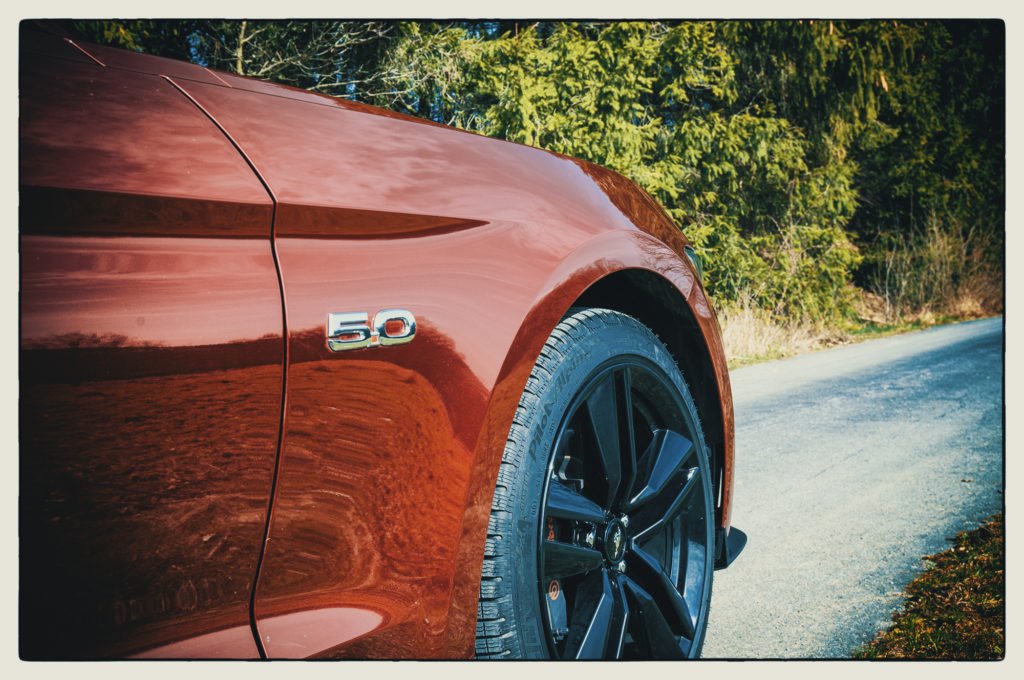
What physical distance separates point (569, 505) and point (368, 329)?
534 mm

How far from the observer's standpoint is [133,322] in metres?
0.87

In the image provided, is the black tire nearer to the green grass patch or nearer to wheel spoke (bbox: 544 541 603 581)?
wheel spoke (bbox: 544 541 603 581)

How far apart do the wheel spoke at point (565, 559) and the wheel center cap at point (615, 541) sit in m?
0.08

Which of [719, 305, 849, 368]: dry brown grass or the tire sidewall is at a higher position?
the tire sidewall

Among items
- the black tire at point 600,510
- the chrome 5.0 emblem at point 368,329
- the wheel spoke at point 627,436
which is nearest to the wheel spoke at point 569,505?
the black tire at point 600,510

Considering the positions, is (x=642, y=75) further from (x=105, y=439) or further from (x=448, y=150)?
(x=105, y=439)

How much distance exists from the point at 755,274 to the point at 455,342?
16.3ft

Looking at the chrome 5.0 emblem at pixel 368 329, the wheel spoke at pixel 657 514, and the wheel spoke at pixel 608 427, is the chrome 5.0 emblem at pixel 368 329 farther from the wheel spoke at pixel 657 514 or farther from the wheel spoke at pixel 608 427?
the wheel spoke at pixel 657 514

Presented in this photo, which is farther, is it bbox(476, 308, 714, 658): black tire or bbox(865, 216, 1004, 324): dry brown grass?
bbox(865, 216, 1004, 324): dry brown grass

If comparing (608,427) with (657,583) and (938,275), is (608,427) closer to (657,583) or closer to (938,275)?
(657,583)

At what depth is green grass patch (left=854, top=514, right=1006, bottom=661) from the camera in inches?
70.3

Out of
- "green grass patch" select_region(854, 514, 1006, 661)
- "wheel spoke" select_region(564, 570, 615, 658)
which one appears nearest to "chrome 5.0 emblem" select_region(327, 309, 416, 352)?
"wheel spoke" select_region(564, 570, 615, 658)

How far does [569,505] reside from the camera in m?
1.33

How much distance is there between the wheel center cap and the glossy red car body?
1.31 feet
